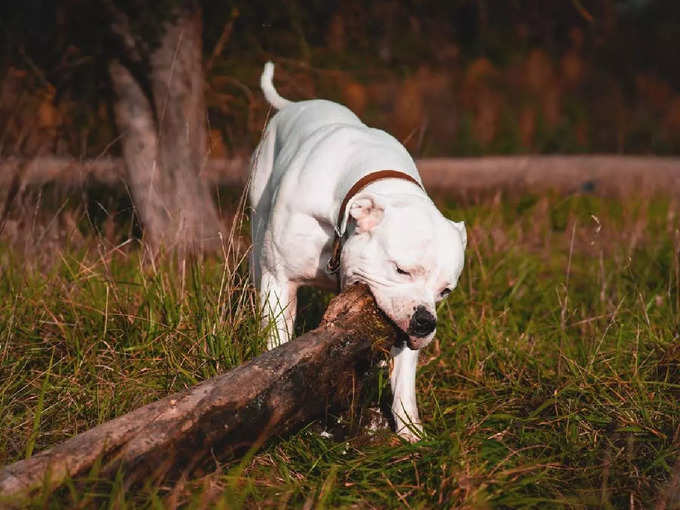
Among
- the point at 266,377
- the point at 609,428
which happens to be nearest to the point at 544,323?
the point at 609,428

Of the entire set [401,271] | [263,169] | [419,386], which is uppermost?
[401,271]

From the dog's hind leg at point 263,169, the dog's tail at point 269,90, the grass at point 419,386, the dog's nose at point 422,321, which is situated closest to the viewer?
the grass at point 419,386

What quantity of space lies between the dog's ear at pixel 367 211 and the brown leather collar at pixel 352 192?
113 millimetres

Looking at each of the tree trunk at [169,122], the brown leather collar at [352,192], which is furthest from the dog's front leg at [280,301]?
the tree trunk at [169,122]

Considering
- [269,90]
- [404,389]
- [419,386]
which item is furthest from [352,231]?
[269,90]

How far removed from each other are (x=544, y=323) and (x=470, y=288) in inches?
18.4

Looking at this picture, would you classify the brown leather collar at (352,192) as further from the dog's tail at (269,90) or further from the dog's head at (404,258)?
the dog's tail at (269,90)

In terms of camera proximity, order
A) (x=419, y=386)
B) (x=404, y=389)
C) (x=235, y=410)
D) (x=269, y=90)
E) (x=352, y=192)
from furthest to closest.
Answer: (x=269, y=90)
(x=419, y=386)
(x=404, y=389)
(x=352, y=192)
(x=235, y=410)

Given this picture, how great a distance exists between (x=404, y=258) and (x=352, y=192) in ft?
1.44

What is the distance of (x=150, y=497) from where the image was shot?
2281mm

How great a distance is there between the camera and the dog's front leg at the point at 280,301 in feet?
11.5

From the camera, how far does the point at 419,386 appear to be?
3.72 m

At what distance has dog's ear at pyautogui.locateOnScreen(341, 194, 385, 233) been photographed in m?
3.06

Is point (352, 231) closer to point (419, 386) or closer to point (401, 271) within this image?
point (401, 271)
